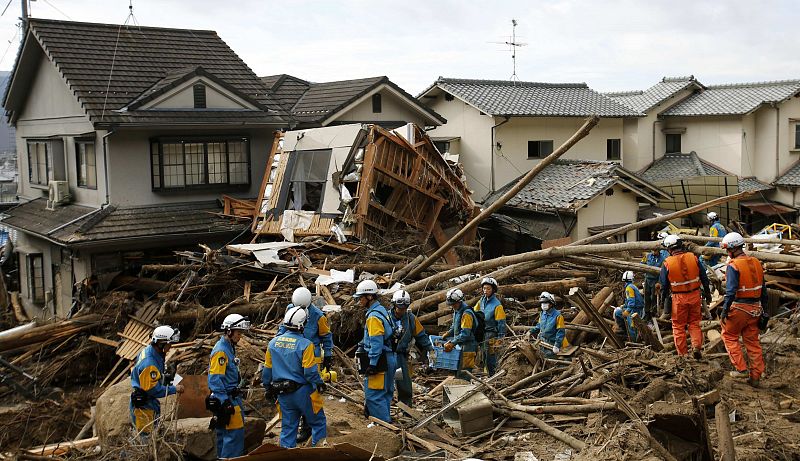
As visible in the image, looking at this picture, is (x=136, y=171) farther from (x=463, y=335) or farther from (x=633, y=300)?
(x=633, y=300)

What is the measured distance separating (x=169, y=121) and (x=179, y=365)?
727 cm

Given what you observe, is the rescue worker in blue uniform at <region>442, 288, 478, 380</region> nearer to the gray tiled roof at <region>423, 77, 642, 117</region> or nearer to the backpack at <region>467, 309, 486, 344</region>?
the backpack at <region>467, 309, 486, 344</region>

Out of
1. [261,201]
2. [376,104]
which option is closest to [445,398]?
[261,201]

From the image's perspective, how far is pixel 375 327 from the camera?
337 inches

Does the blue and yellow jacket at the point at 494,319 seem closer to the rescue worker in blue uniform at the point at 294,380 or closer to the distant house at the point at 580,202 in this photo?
the rescue worker in blue uniform at the point at 294,380

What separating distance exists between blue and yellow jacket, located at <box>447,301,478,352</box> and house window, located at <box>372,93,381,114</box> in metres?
12.6

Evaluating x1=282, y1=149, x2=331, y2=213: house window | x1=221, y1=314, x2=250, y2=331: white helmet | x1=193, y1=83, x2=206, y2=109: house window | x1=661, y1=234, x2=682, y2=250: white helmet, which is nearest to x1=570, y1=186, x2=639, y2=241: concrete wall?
x1=282, y1=149, x2=331, y2=213: house window

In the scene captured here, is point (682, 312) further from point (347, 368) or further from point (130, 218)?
point (130, 218)

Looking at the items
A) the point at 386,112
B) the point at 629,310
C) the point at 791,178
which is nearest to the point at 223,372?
the point at 629,310

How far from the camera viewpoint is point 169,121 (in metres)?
17.0

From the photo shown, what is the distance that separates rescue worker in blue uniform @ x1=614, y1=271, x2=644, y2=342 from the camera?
11.7m

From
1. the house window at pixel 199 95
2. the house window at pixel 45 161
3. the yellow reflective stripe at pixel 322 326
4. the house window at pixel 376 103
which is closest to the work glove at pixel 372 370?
the yellow reflective stripe at pixel 322 326

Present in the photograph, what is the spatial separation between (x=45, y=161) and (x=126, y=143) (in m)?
4.30

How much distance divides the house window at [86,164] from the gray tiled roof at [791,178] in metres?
24.6
